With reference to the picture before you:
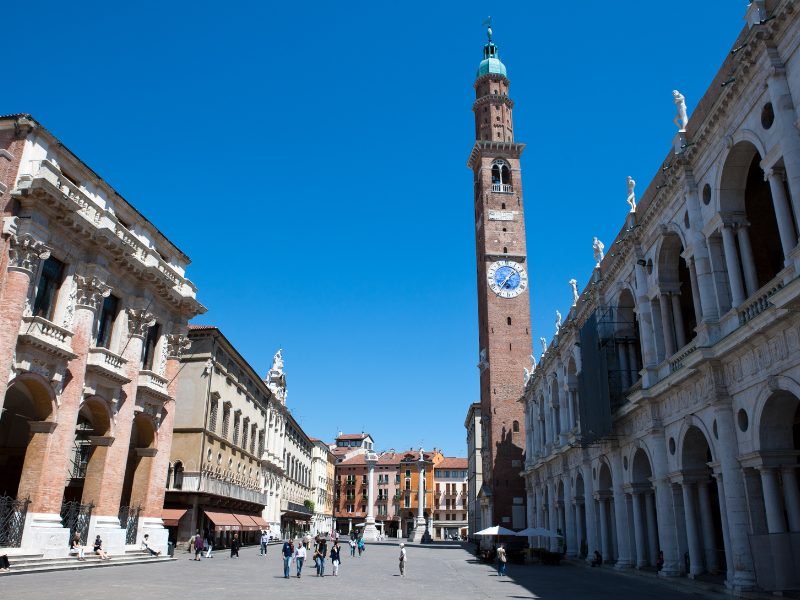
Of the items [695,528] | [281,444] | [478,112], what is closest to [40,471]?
[695,528]

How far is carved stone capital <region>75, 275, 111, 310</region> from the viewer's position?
81.6ft

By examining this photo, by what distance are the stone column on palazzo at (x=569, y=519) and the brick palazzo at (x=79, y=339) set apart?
23.6 metres

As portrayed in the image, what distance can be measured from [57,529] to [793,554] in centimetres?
2237

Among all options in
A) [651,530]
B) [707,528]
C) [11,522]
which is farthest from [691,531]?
[11,522]

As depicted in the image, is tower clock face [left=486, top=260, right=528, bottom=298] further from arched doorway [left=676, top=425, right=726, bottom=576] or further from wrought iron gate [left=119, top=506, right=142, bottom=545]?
arched doorway [left=676, top=425, right=726, bottom=576]

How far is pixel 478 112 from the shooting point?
7444 cm

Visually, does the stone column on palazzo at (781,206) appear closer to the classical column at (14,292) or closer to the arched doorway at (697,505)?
the arched doorway at (697,505)

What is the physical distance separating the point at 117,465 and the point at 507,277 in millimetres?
47002

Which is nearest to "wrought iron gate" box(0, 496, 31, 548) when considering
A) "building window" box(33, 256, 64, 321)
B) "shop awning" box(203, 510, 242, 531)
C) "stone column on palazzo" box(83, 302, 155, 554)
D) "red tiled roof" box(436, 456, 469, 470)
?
"stone column on palazzo" box(83, 302, 155, 554)

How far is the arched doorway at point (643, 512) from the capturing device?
27188mm

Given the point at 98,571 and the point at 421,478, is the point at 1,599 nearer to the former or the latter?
the point at 98,571

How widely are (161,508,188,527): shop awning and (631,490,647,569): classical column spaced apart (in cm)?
2661

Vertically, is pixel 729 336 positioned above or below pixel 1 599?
above

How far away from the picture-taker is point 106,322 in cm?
2767
